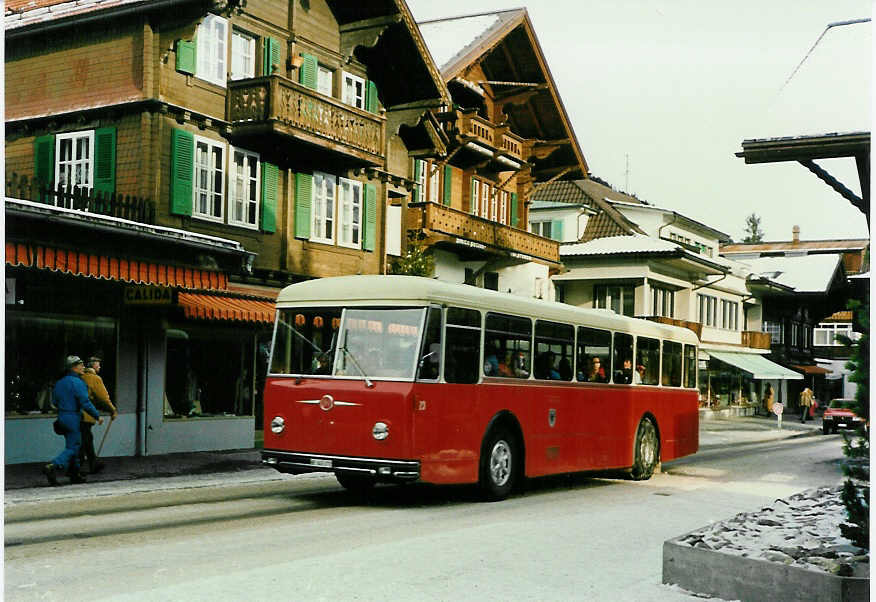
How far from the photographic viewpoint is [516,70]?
1388 inches

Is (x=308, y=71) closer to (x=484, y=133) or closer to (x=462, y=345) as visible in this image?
(x=484, y=133)

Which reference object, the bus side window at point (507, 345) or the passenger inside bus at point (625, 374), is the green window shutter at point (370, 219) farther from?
the bus side window at point (507, 345)

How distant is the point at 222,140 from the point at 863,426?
58.2 feet

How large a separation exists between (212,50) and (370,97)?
20.5 feet

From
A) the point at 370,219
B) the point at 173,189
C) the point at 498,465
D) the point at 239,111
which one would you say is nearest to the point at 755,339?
the point at 370,219

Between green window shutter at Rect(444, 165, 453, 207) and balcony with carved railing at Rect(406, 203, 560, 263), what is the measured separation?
4.85 feet

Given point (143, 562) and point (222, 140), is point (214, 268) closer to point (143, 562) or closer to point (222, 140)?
point (222, 140)

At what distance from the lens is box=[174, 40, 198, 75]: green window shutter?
2156 cm

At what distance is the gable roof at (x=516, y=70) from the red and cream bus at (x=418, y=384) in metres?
16.2

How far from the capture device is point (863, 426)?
7.21 m

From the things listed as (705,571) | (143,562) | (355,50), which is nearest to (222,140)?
(355,50)

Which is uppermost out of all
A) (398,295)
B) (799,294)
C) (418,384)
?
(799,294)

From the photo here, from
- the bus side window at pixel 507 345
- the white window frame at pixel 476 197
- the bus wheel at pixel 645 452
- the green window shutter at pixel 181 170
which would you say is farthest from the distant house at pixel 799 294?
the bus side window at pixel 507 345

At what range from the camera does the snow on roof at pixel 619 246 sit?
48344 millimetres
